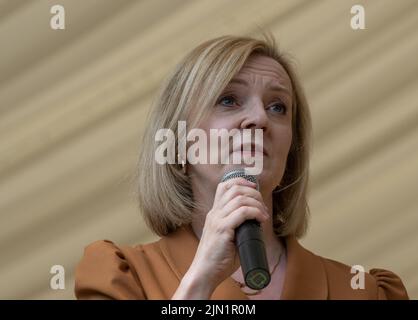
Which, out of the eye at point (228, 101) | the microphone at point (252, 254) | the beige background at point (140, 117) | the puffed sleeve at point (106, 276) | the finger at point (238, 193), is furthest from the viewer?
the beige background at point (140, 117)

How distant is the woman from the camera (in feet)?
4.18

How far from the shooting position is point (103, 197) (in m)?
1.89

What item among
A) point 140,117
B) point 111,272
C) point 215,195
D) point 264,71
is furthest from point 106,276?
point 140,117

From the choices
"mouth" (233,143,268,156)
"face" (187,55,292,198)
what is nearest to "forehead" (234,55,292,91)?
"face" (187,55,292,198)

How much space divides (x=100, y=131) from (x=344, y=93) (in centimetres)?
59

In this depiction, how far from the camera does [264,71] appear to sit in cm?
139

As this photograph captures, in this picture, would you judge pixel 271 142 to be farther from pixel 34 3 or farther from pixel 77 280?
pixel 34 3

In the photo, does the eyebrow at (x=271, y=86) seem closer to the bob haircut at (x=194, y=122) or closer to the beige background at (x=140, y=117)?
the bob haircut at (x=194, y=122)

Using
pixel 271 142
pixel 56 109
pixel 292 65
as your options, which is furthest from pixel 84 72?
pixel 271 142

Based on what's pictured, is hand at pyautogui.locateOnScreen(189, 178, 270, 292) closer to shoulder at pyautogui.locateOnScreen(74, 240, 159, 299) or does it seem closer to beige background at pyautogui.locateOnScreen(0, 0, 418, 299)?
shoulder at pyautogui.locateOnScreen(74, 240, 159, 299)

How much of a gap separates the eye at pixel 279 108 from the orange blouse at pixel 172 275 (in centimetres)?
23

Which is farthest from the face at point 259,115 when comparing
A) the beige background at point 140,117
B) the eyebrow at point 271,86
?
the beige background at point 140,117

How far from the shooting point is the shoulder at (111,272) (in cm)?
123
